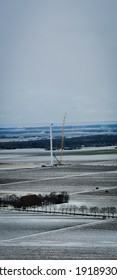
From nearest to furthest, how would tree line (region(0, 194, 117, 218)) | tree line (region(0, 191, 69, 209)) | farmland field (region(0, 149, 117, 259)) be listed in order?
1. farmland field (region(0, 149, 117, 259))
2. tree line (region(0, 194, 117, 218))
3. tree line (region(0, 191, 69, 209))

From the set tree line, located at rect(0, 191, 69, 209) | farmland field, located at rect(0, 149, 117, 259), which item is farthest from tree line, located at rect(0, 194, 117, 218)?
farmland field, located at rect(0, 149, 117, 259)

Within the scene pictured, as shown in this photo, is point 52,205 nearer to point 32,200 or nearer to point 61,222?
point 32,200

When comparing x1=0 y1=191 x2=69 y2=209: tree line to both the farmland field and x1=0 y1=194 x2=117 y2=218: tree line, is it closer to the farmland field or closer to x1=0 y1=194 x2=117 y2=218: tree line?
x1=0 y1=194 x2=117 y2=218: tree line

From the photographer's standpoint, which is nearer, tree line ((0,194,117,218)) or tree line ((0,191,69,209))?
tree line ((0,194,117,218))

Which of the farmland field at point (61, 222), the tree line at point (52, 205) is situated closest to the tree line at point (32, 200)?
the tree line at point (52, 205)

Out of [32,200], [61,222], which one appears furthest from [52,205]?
[61,222]

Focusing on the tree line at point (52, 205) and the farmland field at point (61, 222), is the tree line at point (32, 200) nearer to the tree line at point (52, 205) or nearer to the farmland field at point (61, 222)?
→ the tree line at point (52, 205)

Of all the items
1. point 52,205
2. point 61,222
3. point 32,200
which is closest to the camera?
point 61,222

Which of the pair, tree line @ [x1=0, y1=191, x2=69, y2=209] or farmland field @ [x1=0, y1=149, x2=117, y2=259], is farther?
tree line @ [x1=0, y1=191, x2=69, y2=209]

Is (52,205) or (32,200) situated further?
(52,205)

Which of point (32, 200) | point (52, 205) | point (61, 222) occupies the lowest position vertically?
point (61, 222)

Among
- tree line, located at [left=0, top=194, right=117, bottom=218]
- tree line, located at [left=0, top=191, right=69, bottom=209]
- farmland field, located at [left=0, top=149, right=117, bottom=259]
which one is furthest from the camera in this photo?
tree line, located at [left=0, top=191, right=69, bottom=209]

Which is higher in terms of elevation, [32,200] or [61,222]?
[32,200]
